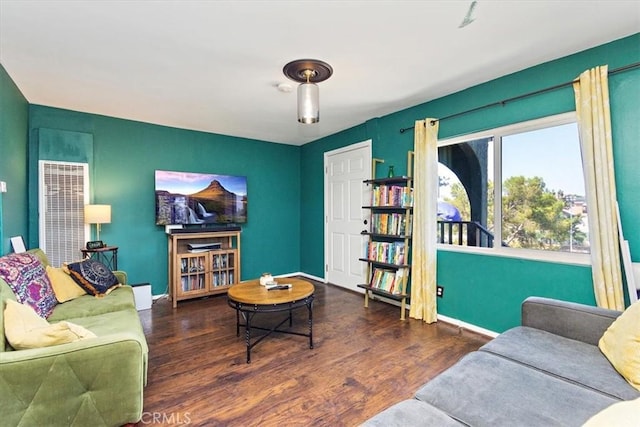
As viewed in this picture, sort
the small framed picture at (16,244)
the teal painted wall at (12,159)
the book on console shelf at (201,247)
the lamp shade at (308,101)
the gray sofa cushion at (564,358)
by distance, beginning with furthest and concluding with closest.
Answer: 1. the book on console shelf at (201,247)
2. the small framed picture at (16,244)
3. the teal painted wall at (12,159)
4. the lamp shade at (308,101)
5. the gray sofa cushion at (564,358)

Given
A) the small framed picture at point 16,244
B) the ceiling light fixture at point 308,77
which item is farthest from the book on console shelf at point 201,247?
the ceiling light fixture at point 308,77

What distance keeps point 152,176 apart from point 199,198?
2.17 ft

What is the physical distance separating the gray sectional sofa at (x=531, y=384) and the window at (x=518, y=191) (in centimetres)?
87

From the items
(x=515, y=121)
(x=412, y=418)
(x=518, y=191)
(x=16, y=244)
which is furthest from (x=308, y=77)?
(x=16, y=244)

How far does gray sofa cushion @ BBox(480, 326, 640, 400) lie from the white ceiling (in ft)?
6.39

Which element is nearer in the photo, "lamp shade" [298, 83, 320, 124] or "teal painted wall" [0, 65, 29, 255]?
"lamp shade" [298, 83, 320, 124]

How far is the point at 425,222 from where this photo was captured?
3.14 meters

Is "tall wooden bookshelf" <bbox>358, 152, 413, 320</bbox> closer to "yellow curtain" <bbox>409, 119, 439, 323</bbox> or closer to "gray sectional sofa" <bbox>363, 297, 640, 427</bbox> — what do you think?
"yellow curtain" <bbox>409, 119, 439, 323</bbox>

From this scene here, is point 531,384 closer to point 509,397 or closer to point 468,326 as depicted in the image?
point 509,397

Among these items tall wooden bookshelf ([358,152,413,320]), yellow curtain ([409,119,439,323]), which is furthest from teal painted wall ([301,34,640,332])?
tall wooden bookshelf ([358,152,413,320])

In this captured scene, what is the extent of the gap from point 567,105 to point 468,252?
1.47 meters

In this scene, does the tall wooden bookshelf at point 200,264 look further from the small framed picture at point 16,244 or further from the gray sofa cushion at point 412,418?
the gray sofa cushion at point 412,418

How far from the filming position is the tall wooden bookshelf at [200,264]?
3.80 m

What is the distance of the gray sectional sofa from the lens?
1069 millimetres
